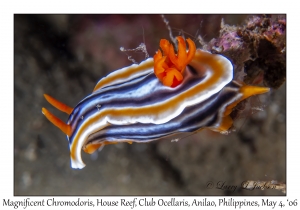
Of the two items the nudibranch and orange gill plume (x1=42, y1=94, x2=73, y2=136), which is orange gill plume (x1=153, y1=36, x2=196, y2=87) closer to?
the nudibranch

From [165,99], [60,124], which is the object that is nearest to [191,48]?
[165,99]

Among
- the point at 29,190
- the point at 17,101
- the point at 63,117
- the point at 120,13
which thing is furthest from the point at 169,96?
the point at 29,190

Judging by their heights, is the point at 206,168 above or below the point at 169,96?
below

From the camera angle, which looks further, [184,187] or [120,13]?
[184,187]

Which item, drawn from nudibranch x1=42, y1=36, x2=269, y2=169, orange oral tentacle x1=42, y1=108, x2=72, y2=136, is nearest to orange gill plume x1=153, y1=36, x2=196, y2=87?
nudibranch x1=42, y1=36, x2=269, y2=169

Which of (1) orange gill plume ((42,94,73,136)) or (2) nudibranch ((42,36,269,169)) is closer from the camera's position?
(2) nudibranch ((42,36,269,169))

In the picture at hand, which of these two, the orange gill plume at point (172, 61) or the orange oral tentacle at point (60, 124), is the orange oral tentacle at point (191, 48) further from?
the orange oral tentacle at point (60, 124)
